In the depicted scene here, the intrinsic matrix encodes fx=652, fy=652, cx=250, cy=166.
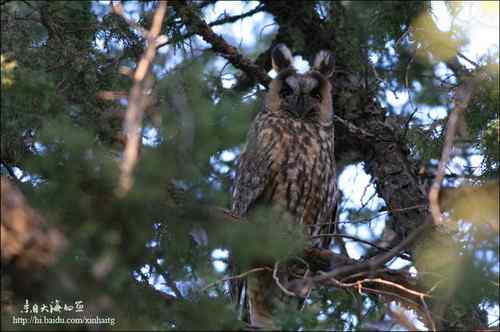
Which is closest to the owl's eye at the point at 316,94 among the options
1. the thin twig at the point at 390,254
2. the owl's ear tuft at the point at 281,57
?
the owl's ear tuft at the point at 281,57

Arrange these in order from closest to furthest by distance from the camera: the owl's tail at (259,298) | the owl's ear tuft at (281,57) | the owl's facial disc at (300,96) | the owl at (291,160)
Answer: the owl's tail at (259,298), the owl at (291,160), the owl's facial disc at (300,96), the owl's ear tuft at (281,57)

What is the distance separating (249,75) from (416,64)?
1.60 meters

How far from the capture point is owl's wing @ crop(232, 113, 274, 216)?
14.6 feet

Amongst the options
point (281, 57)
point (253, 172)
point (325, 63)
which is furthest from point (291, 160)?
point (281, 57)

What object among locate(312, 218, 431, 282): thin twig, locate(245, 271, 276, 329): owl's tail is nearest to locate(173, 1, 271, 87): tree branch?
locate(245, 271, 276, 329): owl's tail

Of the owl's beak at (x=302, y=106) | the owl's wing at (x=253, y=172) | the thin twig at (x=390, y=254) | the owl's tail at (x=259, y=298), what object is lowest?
the thin twig at (x=390, y=254)

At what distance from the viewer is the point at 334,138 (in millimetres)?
5359

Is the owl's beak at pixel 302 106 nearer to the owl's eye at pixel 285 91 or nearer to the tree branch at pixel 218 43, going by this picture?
the owl's eye at pixel 285 91

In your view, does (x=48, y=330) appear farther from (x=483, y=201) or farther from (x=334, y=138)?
(x=334, y=138)

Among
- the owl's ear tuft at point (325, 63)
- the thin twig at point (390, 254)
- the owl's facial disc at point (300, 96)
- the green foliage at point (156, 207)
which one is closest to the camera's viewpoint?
the green foliage at point (156, 207)

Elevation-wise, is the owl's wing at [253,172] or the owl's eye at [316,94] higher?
the owl's eye at [316,94]

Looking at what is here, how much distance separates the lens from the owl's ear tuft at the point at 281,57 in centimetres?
516

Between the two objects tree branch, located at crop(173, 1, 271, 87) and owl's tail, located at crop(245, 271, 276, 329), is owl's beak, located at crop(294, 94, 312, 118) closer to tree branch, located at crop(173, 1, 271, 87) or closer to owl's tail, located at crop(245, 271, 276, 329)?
tree branch, located at crop(173, 1, 271, 87)

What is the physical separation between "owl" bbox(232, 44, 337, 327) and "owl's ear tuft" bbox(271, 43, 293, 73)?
0.41ft
